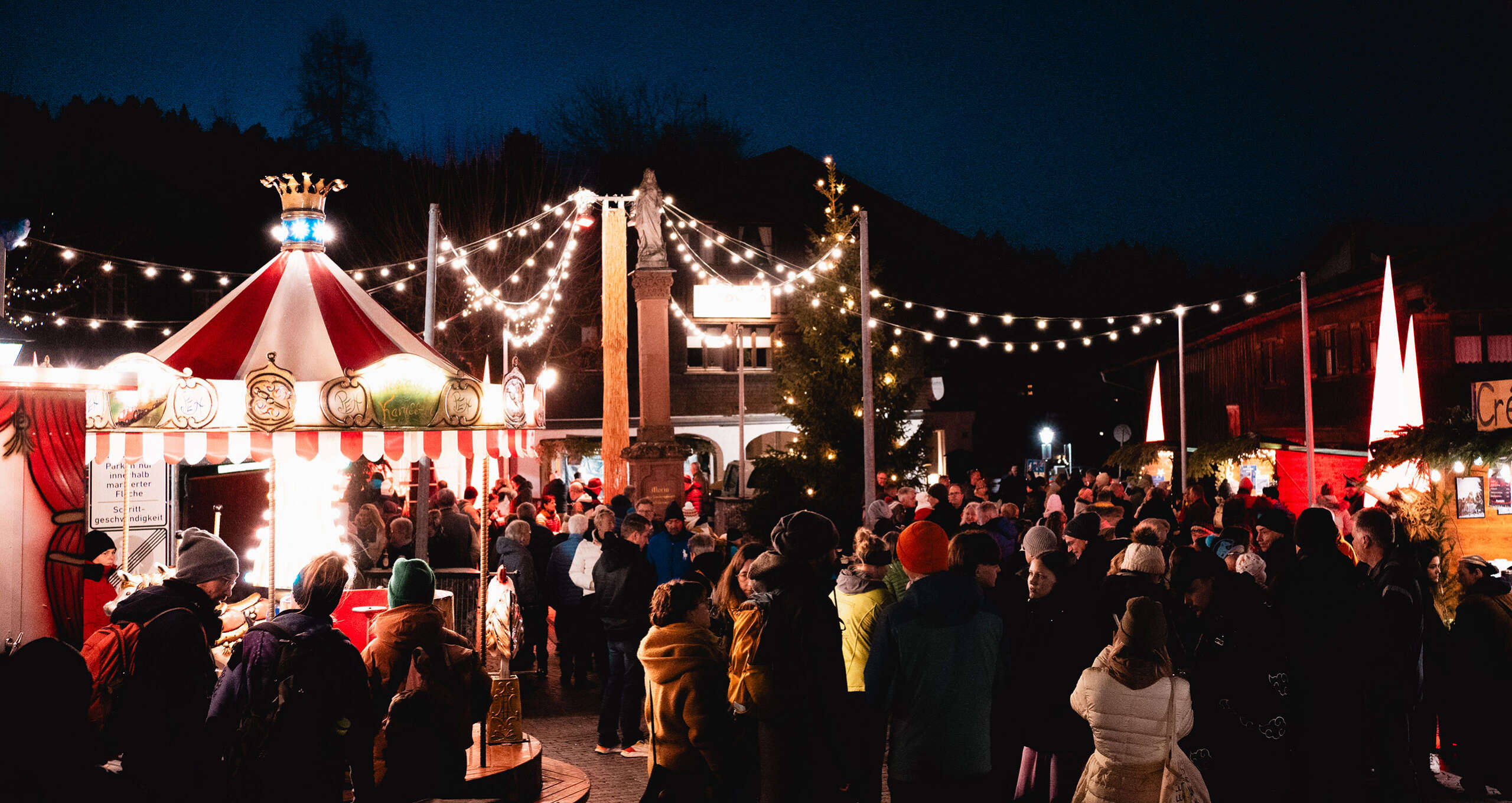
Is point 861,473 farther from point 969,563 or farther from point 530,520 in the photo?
point 969,563

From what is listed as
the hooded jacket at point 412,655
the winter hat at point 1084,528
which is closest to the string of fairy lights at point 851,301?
the winter hat at point 1084,528

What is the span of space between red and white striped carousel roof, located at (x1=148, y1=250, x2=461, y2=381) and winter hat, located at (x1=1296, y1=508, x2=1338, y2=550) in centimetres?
568

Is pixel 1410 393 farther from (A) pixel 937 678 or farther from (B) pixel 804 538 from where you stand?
(B) pixel 804 538

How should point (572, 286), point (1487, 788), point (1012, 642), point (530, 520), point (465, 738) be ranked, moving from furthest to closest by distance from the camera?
point (572, 286), point (530, 520), point (1487, 788), point (1012, 642), point (465, 738)

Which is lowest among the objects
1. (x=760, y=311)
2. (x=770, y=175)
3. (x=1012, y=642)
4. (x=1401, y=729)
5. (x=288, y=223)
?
(x=1401, y=729)

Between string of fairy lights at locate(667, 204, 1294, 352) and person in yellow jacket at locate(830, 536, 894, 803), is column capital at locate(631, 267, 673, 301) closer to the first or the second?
string of fairy lights at locate(667, 204, 1294, 352)

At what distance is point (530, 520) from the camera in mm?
10883

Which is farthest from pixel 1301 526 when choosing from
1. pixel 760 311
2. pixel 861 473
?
pixel 760 311

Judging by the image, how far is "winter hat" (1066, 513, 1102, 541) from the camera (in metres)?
7.54

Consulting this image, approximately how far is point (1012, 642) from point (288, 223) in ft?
22.2

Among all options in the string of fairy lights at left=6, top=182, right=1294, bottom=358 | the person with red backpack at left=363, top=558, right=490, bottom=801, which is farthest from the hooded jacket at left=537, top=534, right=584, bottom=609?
the string of fairy lights at left=6, top=182, right=1294, bottom=358

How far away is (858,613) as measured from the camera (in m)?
5.62

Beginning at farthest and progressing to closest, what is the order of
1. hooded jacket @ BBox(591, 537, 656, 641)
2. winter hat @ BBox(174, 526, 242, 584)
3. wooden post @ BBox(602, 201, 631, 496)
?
wooden post @ BBox(602, 201, 631, 496) → hooded jacket @ BBox(591, 537, 656, 641) → winter hat @ BBox(174, 526, 242, 584)

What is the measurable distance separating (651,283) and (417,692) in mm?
14502
